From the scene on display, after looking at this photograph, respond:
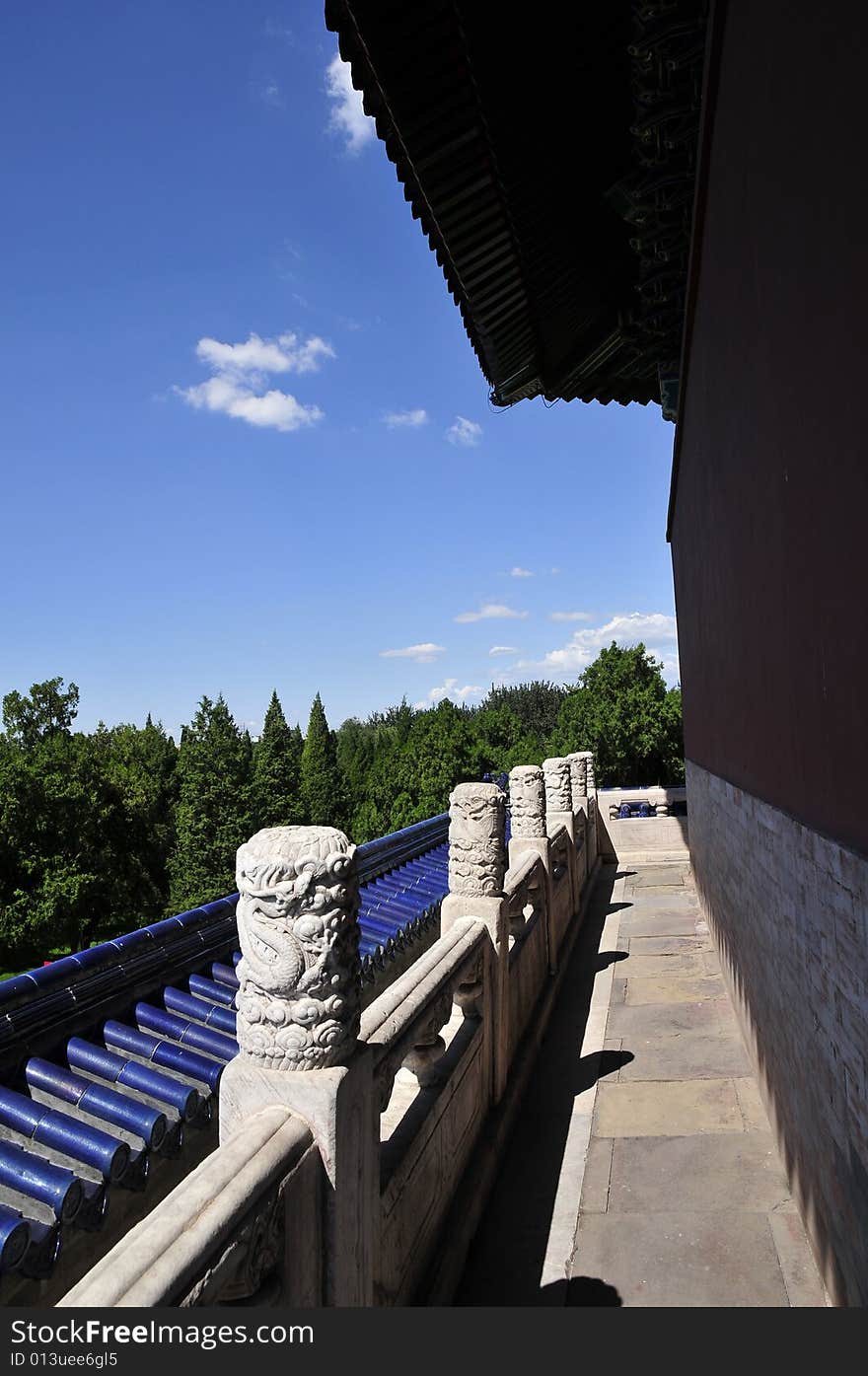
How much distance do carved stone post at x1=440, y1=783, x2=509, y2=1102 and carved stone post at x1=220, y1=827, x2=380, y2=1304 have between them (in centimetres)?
270

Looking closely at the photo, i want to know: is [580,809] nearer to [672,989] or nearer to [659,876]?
[659,876]

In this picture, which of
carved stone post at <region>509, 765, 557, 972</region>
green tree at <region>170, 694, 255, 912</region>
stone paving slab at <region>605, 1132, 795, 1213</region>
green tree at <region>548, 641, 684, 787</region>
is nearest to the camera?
stone paving slab at <region>605, 1132, 795, 1213</region>

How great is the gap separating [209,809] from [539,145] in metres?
32.5

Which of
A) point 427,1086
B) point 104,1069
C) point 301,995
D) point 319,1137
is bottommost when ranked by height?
point 427,1086

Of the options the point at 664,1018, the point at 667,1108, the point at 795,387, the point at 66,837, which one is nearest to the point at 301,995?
the point at 795,387

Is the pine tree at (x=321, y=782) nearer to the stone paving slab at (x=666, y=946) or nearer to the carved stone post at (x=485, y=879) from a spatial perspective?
the stone paving slab at (x=666, y=946)

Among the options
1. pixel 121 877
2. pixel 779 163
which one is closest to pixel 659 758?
pixel 121 877

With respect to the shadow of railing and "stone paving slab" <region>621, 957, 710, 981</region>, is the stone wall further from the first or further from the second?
"stone paving slab" <region>621, 957, 710, 981</region>

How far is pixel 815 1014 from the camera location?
11.0 ft

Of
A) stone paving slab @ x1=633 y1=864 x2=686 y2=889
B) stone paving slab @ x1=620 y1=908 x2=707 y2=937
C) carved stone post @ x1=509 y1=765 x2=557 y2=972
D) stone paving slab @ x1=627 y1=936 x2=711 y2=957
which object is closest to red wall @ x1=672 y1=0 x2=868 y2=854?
carved stone post @ x1=509 y1=765 x2=557 y2=972

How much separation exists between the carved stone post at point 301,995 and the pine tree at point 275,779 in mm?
35944

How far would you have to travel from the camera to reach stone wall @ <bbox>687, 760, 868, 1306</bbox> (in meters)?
2.73

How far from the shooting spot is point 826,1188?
11.0 ft

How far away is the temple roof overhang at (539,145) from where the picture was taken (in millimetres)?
4934
